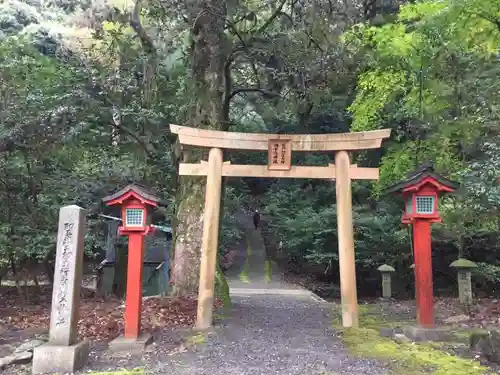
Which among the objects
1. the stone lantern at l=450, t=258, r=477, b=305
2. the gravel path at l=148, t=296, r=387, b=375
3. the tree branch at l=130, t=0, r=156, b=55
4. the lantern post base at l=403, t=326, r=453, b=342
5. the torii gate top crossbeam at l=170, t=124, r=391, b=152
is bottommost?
the gravel path at l=148, t=296, r=387, b=375

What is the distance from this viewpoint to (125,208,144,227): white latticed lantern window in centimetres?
689

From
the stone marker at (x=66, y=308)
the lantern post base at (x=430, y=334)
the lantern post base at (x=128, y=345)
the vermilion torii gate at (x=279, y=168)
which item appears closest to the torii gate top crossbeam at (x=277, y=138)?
the vermilion torii gate at (x=279, y=168)

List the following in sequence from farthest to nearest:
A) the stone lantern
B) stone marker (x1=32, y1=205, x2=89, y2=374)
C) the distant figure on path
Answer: the distant figure on path → the stone lantern → stone marker (x1=32, y1=205, x2=89, y2=374)

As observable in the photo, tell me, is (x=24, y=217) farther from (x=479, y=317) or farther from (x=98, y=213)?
(x=479, y=317)

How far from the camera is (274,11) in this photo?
11.1m

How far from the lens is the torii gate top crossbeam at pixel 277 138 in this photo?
7695 millimetres


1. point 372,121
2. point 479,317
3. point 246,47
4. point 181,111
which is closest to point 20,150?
point 181,111

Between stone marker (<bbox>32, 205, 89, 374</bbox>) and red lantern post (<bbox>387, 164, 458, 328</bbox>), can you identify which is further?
red lantern post (<bbox>387, 164, 458, 328</bbox>)

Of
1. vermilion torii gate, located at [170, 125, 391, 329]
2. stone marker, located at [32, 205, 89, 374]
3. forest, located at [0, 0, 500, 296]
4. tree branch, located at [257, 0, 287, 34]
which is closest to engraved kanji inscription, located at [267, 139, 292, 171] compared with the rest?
vermilion torii gate, located at [170, 125, 391, 329]

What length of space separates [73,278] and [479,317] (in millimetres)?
6995

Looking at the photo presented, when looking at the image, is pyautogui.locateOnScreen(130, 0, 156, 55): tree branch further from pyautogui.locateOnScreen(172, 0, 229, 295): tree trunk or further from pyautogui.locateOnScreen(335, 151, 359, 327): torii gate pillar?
pyautogui.locateOnScreen(335, 151, 359, 327): torii gate pillar

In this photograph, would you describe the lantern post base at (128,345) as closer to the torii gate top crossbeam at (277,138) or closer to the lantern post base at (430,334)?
the torii gate top crossbeam at (277,138)

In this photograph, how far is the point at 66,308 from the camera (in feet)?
18.9

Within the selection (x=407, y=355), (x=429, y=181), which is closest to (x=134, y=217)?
(x=407, y=355)
